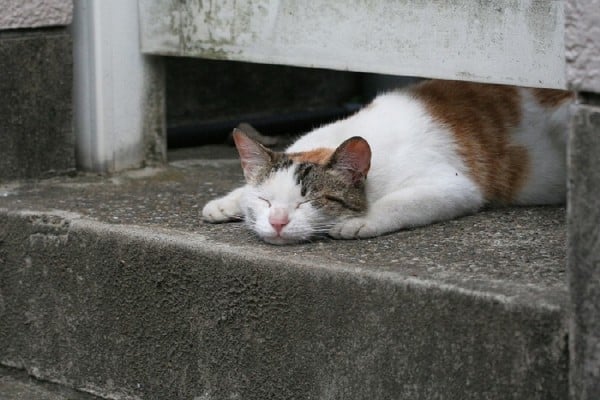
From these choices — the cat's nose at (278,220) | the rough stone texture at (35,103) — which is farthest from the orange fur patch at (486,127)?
the rough stone texture at (35,103)

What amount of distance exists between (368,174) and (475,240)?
47 cm

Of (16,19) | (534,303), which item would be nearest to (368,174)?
(534,303)

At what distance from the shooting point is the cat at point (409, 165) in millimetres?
3441

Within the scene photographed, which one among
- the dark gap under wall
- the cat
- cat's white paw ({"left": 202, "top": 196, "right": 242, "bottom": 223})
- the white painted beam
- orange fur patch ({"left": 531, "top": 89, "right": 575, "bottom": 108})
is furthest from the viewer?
the dark gap under wall

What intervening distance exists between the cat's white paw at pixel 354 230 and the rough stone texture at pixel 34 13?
1601mm

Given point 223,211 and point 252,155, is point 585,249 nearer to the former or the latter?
point 252,155

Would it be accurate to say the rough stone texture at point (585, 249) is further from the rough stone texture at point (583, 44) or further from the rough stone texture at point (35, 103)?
the rough stone texture at point (35, 103)

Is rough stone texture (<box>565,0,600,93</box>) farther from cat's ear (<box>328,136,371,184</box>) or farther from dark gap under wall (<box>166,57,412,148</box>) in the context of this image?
dark gap under wall (<box>166,57,412,148</box>)

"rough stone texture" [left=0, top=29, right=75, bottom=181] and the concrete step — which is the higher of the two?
"rough stone texture" [left=0, top=29, right=75, bottom=181]

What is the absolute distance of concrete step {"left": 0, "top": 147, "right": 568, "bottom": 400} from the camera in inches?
110

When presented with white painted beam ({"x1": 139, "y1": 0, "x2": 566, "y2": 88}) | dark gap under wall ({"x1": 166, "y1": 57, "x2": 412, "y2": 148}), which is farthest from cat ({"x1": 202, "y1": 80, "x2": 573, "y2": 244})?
dark gap under wall ({"x1": 166, "y1": 57, "x2": 412, "y2": 148})

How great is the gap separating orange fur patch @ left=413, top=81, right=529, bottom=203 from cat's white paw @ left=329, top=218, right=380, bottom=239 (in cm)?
56

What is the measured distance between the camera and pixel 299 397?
10.4ft

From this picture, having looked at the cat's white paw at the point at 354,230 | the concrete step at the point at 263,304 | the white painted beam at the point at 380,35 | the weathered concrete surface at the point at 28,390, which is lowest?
the weathered concrete surface at the point at 28,390
